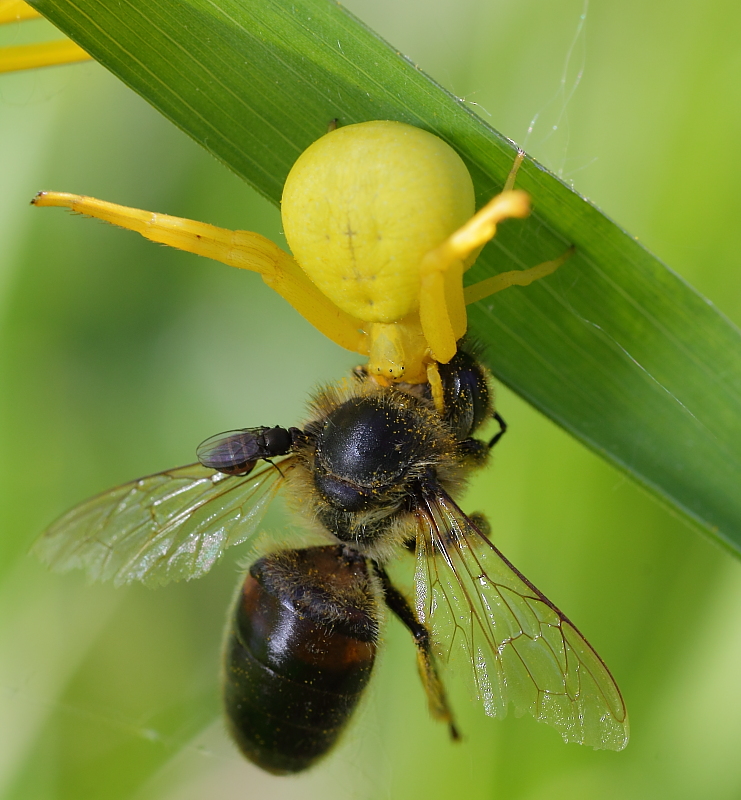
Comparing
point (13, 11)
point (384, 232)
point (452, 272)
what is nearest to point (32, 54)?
point (13, 11)

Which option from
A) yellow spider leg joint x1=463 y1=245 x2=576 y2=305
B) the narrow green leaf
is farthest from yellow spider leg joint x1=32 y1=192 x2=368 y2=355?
yellow spider leg joint x1=463 y1=245 x2=576 y2=305

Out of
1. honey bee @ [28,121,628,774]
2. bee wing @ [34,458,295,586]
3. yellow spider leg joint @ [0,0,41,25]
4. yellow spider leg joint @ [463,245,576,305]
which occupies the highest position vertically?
yellow spider leg joint @ [463,245,576,305]

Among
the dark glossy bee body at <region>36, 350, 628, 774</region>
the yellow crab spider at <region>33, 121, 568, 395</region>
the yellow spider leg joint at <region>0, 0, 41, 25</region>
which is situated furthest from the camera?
the yellow spider leg joint at <region>0, 0, 41, 25</region>

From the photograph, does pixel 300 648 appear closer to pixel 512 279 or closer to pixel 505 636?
pixel 505 636

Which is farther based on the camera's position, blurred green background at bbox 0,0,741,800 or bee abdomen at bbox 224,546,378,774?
blurred green background at bbox 0,0,741,800

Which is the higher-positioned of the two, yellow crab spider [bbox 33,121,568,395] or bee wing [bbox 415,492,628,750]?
yellow crab spider [bbox 33,121,568,395]

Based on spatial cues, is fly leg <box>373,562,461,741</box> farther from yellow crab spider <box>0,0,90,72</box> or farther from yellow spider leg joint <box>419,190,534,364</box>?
yellow crab spider <box>0,0,90,72</box>

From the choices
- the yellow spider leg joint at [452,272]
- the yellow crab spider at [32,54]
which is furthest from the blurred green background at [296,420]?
the yellow crab spider at [32,54]
